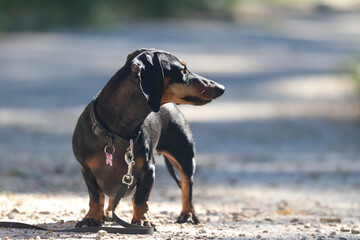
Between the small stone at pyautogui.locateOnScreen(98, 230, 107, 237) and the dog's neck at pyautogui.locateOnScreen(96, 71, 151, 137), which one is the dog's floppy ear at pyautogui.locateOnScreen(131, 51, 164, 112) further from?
the small stone at pyautogui.locateOnScreen(98, 230, 107, 237)

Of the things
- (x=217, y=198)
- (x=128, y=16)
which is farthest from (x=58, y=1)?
(x=217, y=198)

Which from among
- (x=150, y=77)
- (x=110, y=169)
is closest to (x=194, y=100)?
(x=150, y=77)

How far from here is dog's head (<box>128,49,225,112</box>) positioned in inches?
208

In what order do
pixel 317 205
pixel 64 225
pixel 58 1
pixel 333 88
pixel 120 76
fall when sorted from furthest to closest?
pixel 58 1, pixel 333 88, pixel 317 205, pixel 64 225, pixel 120 76

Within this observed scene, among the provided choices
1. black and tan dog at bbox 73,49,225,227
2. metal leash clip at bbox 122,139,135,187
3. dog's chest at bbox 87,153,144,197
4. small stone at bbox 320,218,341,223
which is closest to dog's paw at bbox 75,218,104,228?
black and tan dog at bbox 73,49,225,227

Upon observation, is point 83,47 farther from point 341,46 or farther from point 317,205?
point 317,205

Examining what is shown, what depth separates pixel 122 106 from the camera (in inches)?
214

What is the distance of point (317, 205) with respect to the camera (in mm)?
7797

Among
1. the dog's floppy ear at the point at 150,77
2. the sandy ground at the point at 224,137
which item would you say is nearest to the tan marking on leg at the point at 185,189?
the sandy ground at the point at 224,137

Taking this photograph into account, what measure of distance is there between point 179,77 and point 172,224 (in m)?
1.30

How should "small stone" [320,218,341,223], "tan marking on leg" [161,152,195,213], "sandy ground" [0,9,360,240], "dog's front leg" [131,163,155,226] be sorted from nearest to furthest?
"dog's front leg" [131,163,155,226] < "tan marking on leg" [161,152,195,213] < "sandy ground" [0,9,360,240] < "small stone" [320,218,341,223]

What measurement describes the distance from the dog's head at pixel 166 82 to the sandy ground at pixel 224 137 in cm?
93

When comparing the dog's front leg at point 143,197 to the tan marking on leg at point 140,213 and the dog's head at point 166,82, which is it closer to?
the tan marking on leg at point 140,213

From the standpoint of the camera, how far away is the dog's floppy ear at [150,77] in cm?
525
